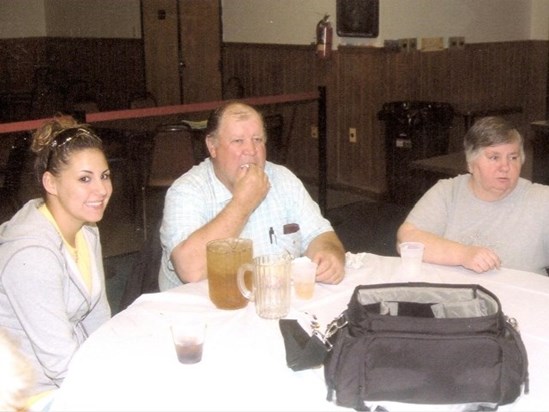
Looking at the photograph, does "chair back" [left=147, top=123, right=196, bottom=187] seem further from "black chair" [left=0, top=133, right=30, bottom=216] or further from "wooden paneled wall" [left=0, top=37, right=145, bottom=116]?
"wooden paneled wall" [left=0, top=37, right=145, bottom=116]

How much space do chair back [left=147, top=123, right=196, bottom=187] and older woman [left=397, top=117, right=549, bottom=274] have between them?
8.24 feet

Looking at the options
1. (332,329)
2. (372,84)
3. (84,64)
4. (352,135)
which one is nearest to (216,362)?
(332,329)

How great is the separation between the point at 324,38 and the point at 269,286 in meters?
5.11

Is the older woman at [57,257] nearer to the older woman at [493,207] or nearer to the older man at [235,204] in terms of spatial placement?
the older man at [235,204]

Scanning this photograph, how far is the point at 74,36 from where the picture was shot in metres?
10.3

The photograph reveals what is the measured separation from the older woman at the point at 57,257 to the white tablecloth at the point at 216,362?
222 millimetres

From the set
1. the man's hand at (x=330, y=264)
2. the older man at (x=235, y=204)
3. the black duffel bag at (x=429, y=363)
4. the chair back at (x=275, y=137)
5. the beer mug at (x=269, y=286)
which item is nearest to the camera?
the black duffel bag at (x=429, y=363)

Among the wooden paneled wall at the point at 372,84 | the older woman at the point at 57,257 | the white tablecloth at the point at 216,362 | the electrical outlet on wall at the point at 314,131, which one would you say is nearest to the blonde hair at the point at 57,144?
the older woman at the point at 57,257

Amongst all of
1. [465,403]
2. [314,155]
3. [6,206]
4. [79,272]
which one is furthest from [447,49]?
[465,403]

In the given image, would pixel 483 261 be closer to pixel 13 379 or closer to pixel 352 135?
pixel 13 379

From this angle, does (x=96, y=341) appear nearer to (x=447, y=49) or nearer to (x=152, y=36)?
(x=447, y=49)

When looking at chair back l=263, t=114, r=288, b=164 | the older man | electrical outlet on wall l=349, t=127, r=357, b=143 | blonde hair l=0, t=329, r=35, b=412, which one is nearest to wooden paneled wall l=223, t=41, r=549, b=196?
electrical outlet on wall l=349, t=127, r=357, b=143

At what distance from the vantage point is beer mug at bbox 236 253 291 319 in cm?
184

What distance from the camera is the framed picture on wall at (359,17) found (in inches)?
252
